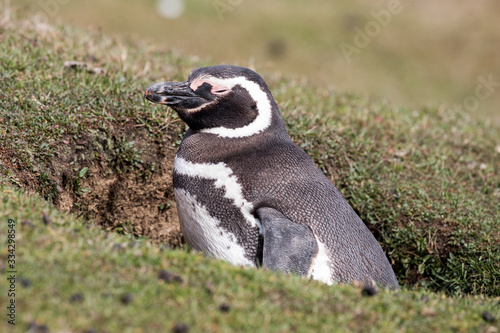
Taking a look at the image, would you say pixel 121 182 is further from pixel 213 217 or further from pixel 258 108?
pixel 258 108

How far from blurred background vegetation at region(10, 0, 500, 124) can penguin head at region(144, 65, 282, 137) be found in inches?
524

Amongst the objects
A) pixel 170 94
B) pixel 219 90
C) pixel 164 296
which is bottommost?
pixel 164 296

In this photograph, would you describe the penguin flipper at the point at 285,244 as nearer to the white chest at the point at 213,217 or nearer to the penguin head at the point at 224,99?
the white chest at the point at 213,217

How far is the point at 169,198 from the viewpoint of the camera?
Result: 18.1ft

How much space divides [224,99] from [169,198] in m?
1.71

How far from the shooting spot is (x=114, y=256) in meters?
2.76

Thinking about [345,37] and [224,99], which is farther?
[345,37]

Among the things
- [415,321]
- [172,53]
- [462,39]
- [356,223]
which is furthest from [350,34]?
[415,321]

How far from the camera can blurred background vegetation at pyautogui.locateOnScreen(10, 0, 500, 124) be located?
714 inches

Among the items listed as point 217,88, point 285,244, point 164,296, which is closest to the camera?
point 164,296

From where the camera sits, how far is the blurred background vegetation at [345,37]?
1812 cm

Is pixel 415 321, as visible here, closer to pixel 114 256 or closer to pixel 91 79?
pixel 114 256

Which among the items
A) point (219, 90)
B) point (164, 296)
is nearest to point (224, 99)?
point (219, 90)

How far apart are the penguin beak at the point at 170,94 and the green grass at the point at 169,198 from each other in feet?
3.38
